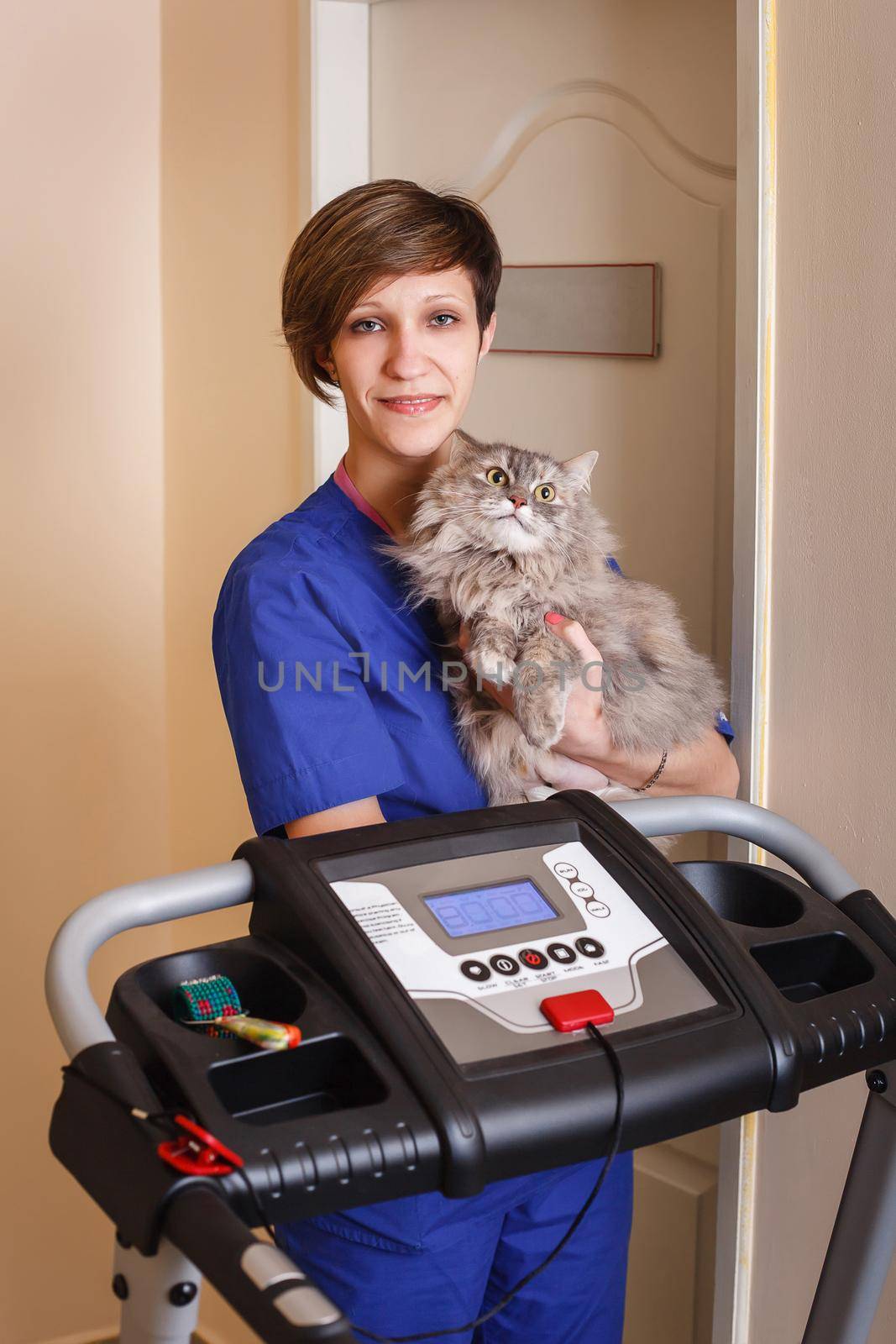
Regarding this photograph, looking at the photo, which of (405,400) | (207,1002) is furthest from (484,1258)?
(405,400)

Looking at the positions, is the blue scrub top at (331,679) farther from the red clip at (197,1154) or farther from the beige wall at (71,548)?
the beige wall at (71,548)

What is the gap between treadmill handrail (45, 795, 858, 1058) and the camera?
0.89 metres

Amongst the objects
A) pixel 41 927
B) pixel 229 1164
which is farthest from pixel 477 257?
pixel 41 927

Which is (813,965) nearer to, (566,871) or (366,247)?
(566,871)

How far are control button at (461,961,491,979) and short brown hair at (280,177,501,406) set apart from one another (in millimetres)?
883

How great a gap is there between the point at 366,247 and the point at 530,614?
1.64 ft

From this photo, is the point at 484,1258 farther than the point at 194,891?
Yes

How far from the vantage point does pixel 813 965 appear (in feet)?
3.69

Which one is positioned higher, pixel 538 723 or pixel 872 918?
pixel 538 723

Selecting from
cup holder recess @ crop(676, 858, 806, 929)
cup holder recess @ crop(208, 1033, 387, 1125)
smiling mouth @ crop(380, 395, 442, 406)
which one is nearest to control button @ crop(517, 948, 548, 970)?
cup holder recess @ crop(208, 1033, 387, 1125)

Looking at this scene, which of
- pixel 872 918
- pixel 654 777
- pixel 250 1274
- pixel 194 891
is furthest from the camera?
pixel 654 777

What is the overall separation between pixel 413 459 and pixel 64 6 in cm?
145

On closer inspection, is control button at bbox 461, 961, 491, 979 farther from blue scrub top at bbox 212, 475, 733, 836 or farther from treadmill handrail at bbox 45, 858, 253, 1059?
blue scrub top at bbox 212, 475, 733, 836

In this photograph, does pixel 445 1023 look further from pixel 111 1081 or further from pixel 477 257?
pixel 477 257
